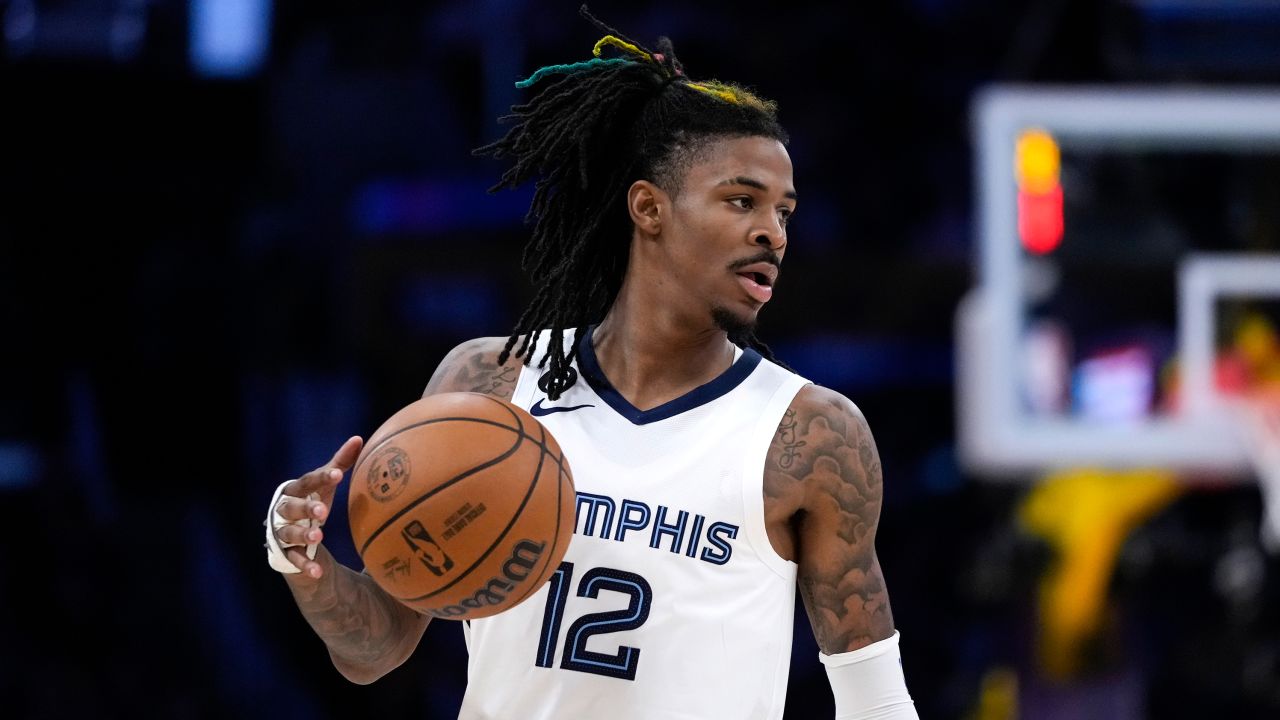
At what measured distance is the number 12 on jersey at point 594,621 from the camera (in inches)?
108

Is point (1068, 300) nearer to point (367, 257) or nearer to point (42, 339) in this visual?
point (367, 257)

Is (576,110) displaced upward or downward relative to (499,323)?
upward

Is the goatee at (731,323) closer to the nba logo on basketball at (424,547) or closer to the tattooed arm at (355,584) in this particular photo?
the tattooed arm at (355,584)

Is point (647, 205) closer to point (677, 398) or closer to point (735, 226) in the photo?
point (735, 226)

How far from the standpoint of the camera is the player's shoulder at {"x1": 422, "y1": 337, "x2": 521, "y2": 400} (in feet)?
9.99

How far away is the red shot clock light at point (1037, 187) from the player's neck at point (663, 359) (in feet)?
13.5

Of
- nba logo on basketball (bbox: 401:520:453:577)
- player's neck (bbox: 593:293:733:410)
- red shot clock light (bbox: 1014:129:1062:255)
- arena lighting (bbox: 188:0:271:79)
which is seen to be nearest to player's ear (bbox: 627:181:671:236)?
player's neck (bbox: 593:293:733:410)

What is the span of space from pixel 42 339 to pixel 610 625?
680 cm

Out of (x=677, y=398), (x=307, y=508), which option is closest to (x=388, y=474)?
(x=307, y=508)

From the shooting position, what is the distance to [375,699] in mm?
9102

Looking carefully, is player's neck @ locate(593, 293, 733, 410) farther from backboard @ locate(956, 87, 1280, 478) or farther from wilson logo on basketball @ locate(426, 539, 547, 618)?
backboard @ locate(956, 87, 1280, 478)

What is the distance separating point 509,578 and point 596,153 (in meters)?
0.95

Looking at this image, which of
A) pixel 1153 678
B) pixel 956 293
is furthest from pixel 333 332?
pixel 1153 678

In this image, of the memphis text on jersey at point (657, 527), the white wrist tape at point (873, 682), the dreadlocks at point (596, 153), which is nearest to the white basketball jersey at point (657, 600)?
the memphis text on jersey at point (657, 527)
